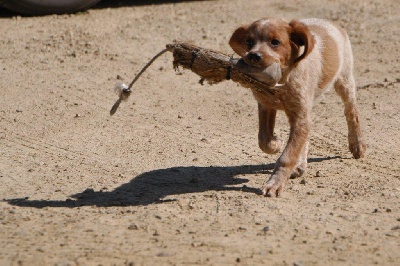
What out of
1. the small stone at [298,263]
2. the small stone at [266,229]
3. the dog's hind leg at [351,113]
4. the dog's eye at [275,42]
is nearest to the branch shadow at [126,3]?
the dog's hind leg at [351,113]

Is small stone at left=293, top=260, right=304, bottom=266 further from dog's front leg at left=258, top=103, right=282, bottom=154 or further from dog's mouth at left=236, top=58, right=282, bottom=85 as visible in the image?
dog's front leg at left=258, top=103, right=282, bottom=154

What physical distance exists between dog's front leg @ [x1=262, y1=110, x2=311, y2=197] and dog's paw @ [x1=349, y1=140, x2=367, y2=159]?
2.92ft

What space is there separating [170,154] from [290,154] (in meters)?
1.30

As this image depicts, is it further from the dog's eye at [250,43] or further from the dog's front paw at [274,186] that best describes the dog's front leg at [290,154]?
the dog's eye at [250,43]

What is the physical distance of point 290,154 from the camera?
6277 mm

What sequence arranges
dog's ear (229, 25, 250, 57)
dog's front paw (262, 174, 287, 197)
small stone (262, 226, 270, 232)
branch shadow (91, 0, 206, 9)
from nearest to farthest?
1. small stone (262, 226, 270, 232)
2. dog's front paw (262, 174, 287, 197)
3. dog's ear (229, 25, 250, 57)
4. branch shadow (91, 0, 206, 9)

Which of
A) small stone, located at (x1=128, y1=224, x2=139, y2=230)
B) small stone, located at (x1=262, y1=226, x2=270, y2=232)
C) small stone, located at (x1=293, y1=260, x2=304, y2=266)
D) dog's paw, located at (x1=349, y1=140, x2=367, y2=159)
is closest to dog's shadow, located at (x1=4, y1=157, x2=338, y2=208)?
small stone, located at (x1=128, y1=224, x2=139, y2=230)

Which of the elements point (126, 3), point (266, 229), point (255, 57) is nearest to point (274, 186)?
point (266, 229)

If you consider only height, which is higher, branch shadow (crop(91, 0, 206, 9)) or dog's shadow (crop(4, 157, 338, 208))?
branch shadow (crop(91, 0, 206, 9))

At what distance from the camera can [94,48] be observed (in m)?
9.80

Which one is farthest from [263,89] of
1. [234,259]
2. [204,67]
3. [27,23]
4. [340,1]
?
[340,1]

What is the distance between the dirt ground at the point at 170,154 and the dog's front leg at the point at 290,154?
6.1 inches

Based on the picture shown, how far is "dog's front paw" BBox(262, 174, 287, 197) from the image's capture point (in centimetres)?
611

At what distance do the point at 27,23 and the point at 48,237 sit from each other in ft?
17.9
